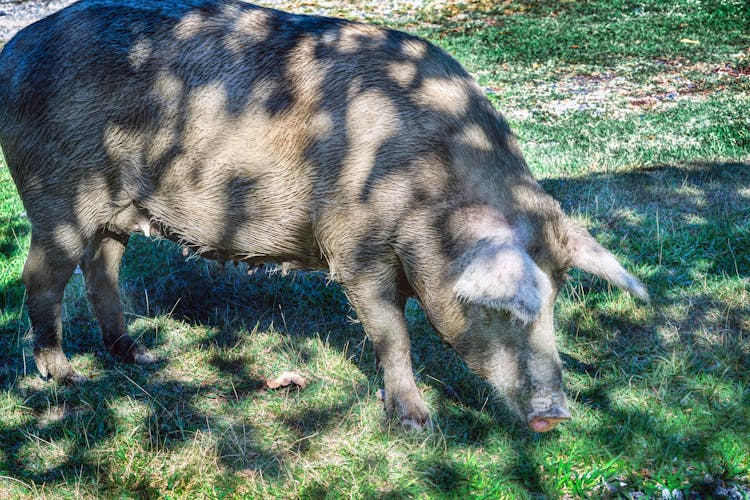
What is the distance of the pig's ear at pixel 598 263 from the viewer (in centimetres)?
385

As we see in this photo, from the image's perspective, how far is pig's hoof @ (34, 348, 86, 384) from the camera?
453cm

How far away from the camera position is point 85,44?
163 inches

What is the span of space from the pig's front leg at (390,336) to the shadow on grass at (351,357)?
18 cm

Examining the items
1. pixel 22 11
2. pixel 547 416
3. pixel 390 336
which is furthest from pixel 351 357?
pixel 22 11

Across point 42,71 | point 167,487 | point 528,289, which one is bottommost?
point 167,487

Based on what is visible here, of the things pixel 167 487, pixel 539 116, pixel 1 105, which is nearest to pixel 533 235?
pixel 167 487

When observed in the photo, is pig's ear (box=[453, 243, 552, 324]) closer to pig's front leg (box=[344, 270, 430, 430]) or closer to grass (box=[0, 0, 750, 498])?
pig's front leg (box=[344, 270, 430, 430])

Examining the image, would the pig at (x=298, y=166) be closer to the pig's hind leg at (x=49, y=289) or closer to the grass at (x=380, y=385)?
the pig's hind leg at (x=49, y=289)

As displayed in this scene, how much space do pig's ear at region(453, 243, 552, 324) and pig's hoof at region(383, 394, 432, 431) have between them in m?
0.83

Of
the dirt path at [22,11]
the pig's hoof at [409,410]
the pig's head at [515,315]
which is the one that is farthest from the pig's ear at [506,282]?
the dirt path at [22,11]

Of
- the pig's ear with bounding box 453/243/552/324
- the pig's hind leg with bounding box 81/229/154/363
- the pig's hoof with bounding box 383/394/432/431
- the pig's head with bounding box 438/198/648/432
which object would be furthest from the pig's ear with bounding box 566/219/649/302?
the pig's hind leg with bounding box 81/229/154/363

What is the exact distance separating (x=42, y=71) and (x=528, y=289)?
2.75 meters

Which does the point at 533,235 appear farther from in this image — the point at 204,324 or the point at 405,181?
the point at 204,324

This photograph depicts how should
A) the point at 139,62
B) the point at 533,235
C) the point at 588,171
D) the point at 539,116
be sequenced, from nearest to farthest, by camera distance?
the point at 533,235 → the point at 139,62 → the point at 588,171 → the point at 539,116
